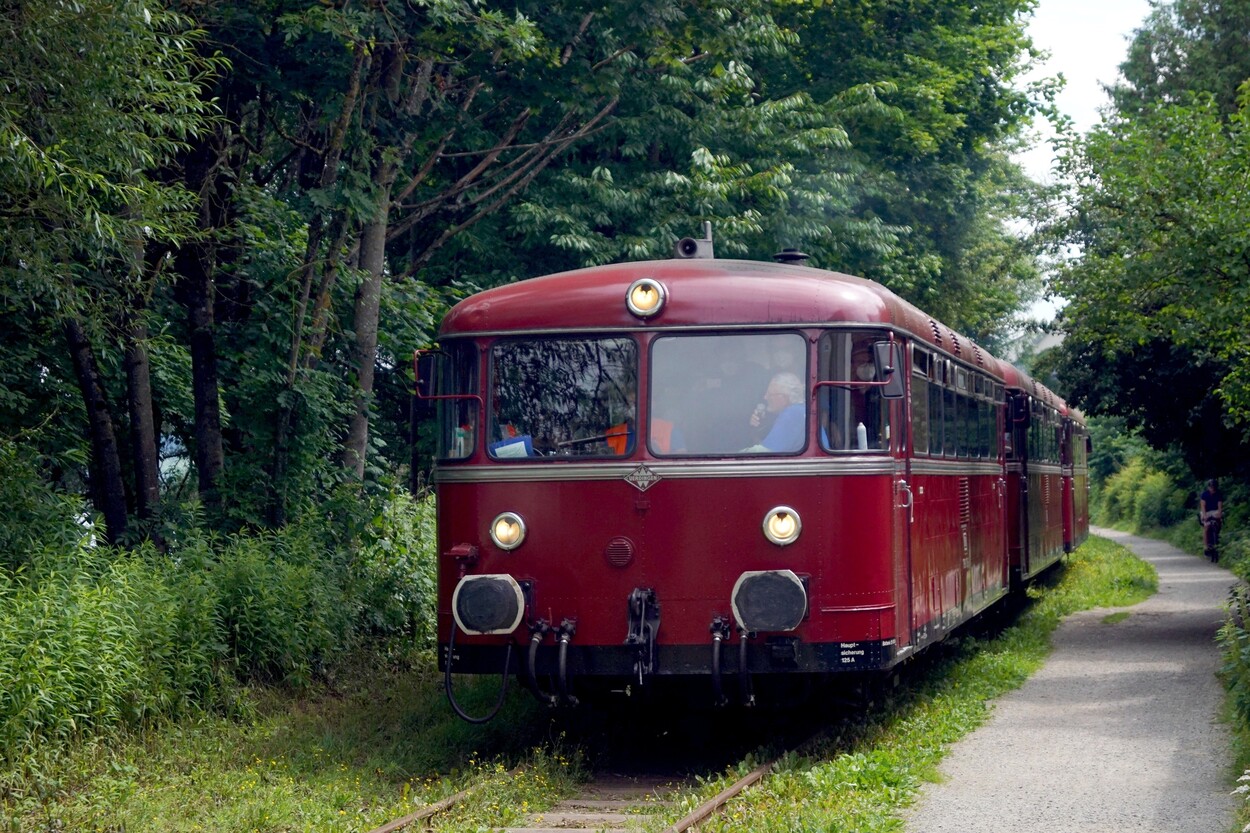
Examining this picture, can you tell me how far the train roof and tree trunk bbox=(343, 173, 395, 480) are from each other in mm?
5323

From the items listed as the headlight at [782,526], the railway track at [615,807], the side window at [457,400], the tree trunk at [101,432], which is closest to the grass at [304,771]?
the railway track at [615,807]

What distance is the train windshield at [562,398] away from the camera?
9969 millimetres

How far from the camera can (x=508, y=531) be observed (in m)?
10.0

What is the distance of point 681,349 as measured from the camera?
9.91 meters

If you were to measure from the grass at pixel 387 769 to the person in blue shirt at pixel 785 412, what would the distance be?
1.95 m

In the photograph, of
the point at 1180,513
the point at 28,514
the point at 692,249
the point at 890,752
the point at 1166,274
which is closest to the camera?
the point at 890,752

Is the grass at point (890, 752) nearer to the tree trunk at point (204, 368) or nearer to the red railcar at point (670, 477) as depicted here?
the red railcar at point (670, 477)

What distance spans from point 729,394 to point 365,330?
270 inches

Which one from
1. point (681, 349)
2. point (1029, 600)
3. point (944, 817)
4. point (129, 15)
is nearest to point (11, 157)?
point (129, 15)

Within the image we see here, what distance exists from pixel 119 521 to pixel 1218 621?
13750mm

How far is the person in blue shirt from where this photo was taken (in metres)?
9.77

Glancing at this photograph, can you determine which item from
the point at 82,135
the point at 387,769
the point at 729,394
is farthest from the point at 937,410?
the point at 82,135

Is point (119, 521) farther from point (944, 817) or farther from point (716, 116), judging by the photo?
point (716, 116)

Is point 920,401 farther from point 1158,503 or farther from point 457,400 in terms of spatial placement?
point 1158,503
